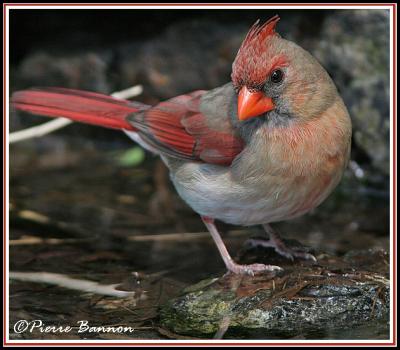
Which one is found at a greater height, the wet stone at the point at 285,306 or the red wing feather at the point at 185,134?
the red wing feather at the point at 185,134

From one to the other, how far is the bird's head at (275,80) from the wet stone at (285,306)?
86 centimetres

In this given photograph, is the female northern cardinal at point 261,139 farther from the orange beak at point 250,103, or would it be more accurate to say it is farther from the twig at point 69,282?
the twig at point 69,282

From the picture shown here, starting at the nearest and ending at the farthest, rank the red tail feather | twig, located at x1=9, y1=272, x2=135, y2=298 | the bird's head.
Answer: the bird's head < twig, located at x1=9, y1=272, x2=135, y2=298 < the red tail feather

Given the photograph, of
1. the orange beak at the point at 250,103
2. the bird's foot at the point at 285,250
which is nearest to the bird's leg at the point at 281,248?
the bird's foot at the point at 285,250

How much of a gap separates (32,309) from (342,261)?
5.78 feet

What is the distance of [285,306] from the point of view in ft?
12.9

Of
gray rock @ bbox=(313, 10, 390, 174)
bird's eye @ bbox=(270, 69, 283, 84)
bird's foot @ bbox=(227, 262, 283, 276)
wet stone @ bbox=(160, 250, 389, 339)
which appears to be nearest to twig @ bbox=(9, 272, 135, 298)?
wet stone @ bbox=(160, 250, 389, 339)

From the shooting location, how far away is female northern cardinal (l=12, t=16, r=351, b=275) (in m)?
3.85

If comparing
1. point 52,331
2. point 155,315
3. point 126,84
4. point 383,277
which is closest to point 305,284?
point 383,277

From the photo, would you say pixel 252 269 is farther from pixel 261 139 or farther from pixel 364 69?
pixel 364 69

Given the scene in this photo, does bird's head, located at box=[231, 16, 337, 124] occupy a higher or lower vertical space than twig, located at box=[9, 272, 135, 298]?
higher

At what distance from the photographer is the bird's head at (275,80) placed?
12.4ft

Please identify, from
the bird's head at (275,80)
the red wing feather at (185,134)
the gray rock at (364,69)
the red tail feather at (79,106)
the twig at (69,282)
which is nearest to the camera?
the bird's head at (275,80)

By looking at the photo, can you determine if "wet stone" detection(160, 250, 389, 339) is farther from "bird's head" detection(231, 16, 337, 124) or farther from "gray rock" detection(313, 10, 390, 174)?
"gray rock" detection(313, 10, 390, 174)
